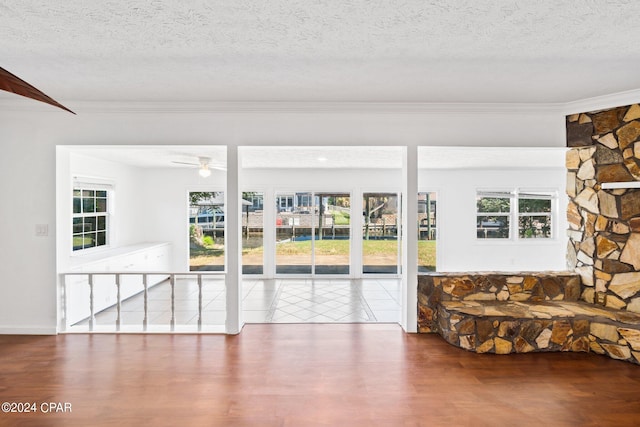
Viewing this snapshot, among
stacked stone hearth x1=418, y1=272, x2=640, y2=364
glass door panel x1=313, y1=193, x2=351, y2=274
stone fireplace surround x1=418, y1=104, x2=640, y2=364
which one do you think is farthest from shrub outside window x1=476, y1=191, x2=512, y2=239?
stacked stone hearth x1=418, y1=272, x2=640, y2=364

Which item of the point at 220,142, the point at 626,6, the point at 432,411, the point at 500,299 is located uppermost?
the point at 626,6

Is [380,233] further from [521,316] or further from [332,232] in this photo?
[521,316]

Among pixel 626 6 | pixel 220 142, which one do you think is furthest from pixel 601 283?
pixel 220 142

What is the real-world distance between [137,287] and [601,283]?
6.61 m

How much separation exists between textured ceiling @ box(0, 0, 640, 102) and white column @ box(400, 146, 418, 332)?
0.79 meters

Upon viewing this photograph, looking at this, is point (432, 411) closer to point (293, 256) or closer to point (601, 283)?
point (601, 283)

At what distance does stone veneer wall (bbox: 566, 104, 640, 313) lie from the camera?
11.4 feet

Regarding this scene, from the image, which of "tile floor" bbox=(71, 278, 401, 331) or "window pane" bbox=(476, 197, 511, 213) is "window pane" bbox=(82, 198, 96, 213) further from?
Answer: "window pane" bbox=(476, 197, 511, 213)

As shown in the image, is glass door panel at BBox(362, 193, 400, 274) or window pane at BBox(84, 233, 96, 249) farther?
glass door panel at BBox(362, 193, 400, 274)

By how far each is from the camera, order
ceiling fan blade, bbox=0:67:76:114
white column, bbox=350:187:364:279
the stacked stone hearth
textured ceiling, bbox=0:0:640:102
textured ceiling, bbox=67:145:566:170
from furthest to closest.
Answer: white column, bbox=350:187:364:279, textured ceiling, bbox=67:145:566:170, the stacked stone hearth, textured ceiling, bbox=0:0:640:102, ceiling fan blade, bbox=0:67:76:114

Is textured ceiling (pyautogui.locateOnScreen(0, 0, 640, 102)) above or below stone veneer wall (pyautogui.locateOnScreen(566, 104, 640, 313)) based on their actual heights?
above

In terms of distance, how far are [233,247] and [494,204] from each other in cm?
647

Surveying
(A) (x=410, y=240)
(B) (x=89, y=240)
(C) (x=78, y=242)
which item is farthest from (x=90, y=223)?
(A) (x=410, y=240)

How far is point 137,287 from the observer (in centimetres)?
593
